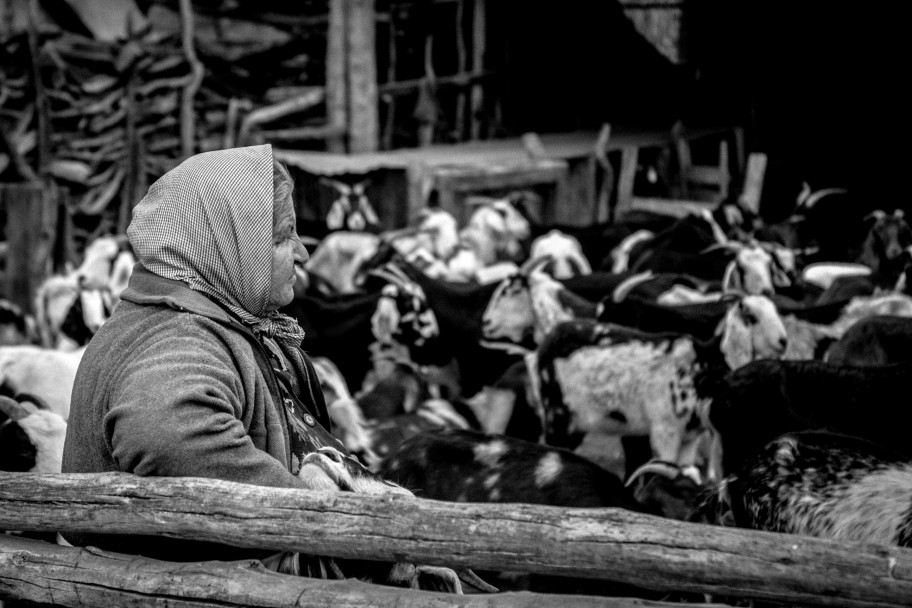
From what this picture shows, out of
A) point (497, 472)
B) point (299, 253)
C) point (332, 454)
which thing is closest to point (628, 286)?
point (497, 472)

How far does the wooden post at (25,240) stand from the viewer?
952cm

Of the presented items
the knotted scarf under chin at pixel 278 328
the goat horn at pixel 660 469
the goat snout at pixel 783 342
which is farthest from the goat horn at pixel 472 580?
the goat snout at pixel 783 342

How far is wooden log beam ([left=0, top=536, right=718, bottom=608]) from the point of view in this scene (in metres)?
2.42

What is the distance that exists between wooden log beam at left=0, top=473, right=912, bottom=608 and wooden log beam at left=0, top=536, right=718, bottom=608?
7 centimetres

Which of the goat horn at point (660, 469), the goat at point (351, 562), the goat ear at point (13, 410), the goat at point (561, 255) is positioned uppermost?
the goat at point (351, 562)

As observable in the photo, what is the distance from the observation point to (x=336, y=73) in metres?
14.4

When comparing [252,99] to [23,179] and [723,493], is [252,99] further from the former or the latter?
[723,493]

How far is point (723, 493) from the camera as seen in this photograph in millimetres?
4262

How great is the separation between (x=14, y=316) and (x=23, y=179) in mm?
4760

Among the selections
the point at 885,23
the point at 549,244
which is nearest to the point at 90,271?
the point at 549,244

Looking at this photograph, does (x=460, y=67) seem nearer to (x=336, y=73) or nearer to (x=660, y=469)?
(x=336, y=73)

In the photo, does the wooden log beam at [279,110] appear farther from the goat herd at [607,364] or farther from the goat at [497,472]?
the goat at [497,472]

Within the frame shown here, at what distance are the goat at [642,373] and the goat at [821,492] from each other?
2.14 m

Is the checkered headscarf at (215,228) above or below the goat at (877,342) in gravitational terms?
above
